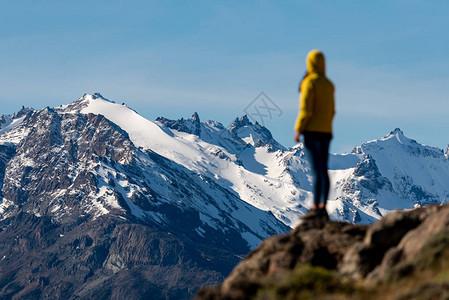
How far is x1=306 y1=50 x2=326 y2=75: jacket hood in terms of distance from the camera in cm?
2380

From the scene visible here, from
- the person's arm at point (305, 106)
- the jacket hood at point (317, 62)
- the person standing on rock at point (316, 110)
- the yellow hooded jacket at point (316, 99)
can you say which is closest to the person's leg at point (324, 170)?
the person standing on rock at point (316, 110)

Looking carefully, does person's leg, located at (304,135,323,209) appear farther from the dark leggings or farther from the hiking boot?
the hiking boot

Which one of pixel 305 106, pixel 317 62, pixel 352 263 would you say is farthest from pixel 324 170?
pixel 352 263

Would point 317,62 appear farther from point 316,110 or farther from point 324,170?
point 324,170

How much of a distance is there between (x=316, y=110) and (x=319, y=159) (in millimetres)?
1555

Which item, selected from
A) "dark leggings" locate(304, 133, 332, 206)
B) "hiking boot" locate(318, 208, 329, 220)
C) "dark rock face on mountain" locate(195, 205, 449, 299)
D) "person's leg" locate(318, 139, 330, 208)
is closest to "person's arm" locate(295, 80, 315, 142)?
"dark leggings" locate(304, 133, 332, 206)

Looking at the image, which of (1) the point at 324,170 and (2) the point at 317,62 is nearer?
(2) the point at 317,62

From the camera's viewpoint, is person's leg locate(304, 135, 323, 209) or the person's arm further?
person's leg locate(304, 135, 323, 209)

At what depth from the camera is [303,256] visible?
21719 mm

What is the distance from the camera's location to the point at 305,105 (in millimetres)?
23500

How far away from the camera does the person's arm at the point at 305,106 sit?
76.9 ft

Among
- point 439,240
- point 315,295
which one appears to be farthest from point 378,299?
point 439,240

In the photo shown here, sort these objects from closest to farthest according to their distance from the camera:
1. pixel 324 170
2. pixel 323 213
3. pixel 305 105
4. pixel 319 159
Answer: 1. pixel 305 105
2. pixel 319 159
3. pixel 324 170
4. pixel 323 213

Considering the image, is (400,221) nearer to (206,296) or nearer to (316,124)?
(316,124)
